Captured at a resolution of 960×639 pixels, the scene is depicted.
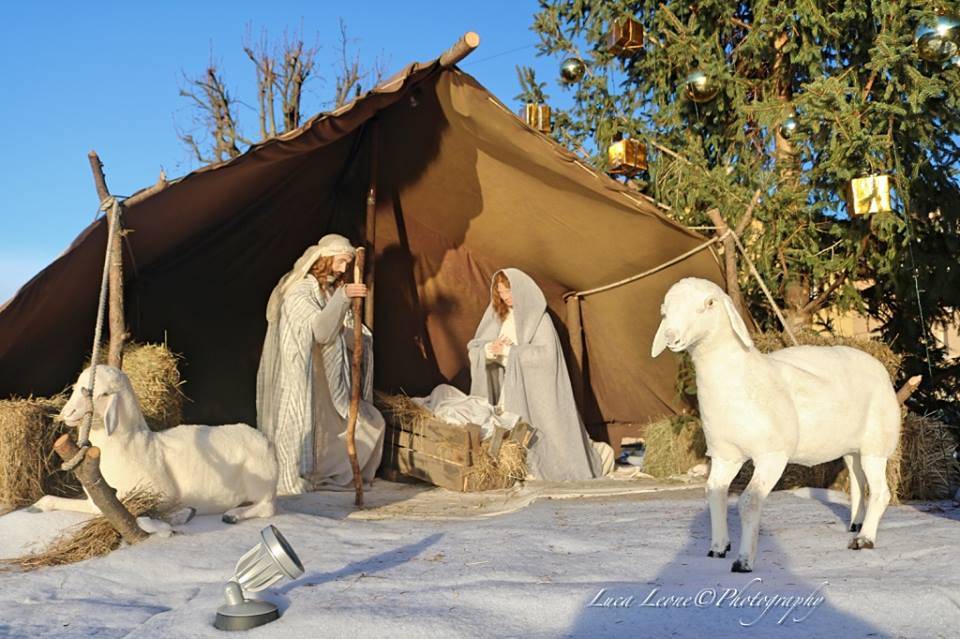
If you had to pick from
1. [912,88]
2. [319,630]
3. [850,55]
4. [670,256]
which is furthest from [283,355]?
[850,55]

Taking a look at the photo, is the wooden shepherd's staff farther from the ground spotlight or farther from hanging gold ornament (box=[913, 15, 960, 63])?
hanging gold ornament (box=[913, 15, 960, 63])

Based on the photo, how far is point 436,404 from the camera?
7359mm

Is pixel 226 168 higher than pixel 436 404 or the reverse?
higher

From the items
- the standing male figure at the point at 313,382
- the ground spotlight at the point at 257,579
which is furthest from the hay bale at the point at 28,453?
the ground spotlight at the point at 257,579

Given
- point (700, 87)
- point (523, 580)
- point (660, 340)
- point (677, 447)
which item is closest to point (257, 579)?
point (523, 580)

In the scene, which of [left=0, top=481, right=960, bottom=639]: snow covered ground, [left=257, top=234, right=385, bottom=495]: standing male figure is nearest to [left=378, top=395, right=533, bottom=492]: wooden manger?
[left=257, top=234, right=385, bottom=495]: standing male figure

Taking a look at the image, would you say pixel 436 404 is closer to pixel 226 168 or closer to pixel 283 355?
pixel 283 355

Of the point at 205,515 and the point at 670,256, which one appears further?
the point at 670,256

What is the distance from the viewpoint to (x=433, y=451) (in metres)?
6.69

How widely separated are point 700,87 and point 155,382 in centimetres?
468

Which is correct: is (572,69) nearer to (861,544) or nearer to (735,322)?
(735,322)

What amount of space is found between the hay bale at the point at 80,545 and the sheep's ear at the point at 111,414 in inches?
12.7

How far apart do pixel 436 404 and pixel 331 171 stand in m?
1.99

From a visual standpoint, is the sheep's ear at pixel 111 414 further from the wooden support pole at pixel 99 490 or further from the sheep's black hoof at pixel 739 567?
the sheep's black hoof at pixel 739 567
